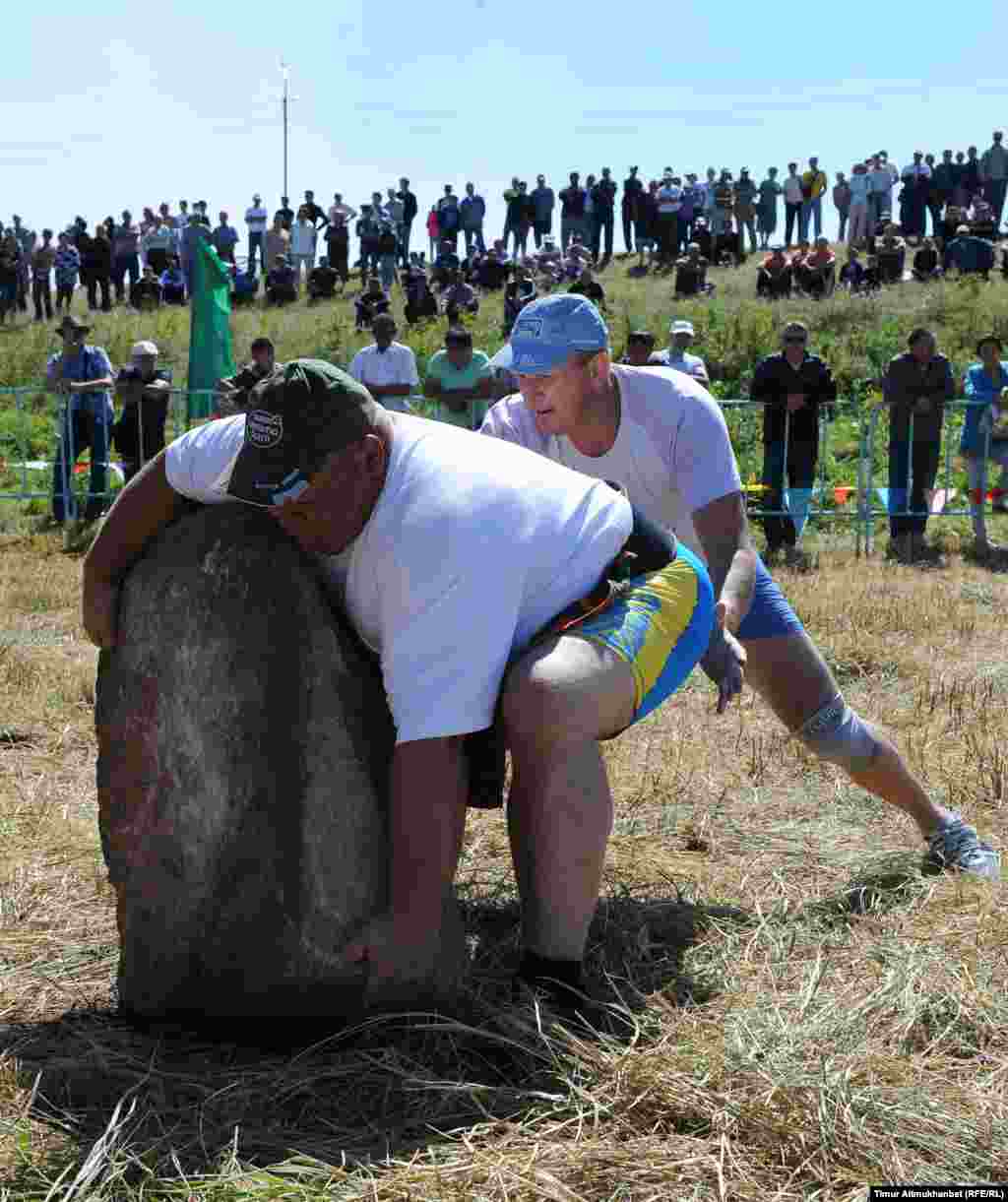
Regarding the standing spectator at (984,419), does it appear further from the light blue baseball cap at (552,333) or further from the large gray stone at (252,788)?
the large gray stone at (252,788)

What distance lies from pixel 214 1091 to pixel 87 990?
31.0 inches

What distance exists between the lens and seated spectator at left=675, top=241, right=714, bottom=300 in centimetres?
2745

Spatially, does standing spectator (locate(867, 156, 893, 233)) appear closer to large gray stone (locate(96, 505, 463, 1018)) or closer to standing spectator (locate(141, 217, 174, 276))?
standing spectator (locate(141, 217, 174, 276))

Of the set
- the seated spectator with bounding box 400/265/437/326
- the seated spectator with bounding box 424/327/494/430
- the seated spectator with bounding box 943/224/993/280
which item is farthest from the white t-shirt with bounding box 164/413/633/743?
the seated spectator with bounding box 943/224/993/280

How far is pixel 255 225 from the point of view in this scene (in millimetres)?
30422

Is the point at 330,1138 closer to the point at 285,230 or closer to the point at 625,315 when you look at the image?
the point at 625,315

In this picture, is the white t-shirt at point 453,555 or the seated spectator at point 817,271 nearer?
the white t-shirt at point 453,555

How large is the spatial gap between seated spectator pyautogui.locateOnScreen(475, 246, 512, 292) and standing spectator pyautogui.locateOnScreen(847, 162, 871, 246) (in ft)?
21.1

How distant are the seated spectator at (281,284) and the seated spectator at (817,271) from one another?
9.88 m

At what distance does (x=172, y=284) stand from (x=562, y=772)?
2838 centimetres

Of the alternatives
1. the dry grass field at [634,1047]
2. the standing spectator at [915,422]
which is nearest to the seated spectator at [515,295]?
the standing spectator at [915,422]

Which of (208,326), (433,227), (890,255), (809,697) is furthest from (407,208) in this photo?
(809,697)

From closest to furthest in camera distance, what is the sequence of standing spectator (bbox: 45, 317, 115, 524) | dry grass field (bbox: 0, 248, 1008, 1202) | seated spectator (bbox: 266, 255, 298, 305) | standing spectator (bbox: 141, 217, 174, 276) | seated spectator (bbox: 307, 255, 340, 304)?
1. dry grass field (bbox: 0, 248, 1008, 1202)
2. standing spectator (bbox: 45, 317, 115, 524)
3. standing spectator (bbox: 141, 217, 174, 276)
4. seated spectator (bbox: 266, 255, 298, 305)
5. seated spectator (bbox: 307, 255, 340, 304)

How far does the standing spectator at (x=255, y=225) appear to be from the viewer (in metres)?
30.1
